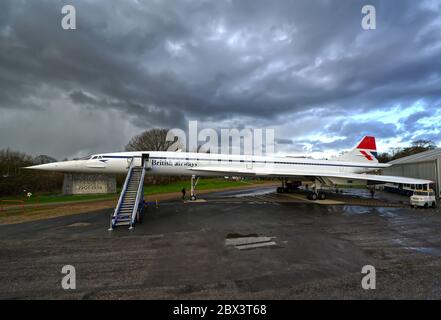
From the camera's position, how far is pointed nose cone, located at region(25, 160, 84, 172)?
14125 millimetres

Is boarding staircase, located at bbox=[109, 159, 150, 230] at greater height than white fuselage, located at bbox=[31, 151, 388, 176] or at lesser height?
lesser

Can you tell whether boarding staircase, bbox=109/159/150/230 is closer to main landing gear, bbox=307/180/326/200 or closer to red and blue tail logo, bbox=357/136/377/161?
main landing gear, bbox=307/180/326/200

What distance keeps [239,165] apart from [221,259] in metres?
13.0

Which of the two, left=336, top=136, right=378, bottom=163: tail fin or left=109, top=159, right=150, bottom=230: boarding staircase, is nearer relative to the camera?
left=109, top=159, right=150, bottom=230: boarding staircase

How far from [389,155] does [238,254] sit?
87.0m

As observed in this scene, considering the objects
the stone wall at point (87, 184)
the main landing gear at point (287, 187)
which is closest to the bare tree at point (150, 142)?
the stone wall at point (87, 184)

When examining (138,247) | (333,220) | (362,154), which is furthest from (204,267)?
(362,154)

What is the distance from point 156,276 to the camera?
5.07 m

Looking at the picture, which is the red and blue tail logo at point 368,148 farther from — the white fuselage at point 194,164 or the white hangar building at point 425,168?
the white hangar building at point 425,168

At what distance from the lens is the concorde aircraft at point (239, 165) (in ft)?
51.2

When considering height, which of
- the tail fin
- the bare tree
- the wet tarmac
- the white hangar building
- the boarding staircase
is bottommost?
the wet tarmac

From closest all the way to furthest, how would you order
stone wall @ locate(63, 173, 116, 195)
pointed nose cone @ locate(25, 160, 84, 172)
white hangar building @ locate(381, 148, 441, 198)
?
pointed nose cone @ locate(25, 160, 84, 172) < white hangar building @ locate(381, 148, 441, 198) < stone wall @ locate(63, 173, 116, 195)

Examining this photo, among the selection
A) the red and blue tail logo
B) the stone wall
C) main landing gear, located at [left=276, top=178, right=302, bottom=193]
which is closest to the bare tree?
the stone wall
